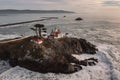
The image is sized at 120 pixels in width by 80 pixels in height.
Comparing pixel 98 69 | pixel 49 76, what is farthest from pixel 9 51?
pixel 98 69

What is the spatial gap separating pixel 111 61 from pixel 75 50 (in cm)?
641

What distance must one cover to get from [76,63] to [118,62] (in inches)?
292

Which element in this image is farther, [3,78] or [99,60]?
[99,60]

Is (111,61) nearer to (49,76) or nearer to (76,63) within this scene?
(76,63)

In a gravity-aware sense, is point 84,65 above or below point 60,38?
below

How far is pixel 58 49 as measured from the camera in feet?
104

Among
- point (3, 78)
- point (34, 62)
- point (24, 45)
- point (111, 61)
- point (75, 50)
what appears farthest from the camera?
point (75, 50)

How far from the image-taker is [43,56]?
28031mm

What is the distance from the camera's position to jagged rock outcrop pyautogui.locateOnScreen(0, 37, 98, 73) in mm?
27547

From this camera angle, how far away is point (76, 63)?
31016 millimetres

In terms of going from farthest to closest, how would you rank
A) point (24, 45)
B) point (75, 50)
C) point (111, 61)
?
point (75, 50), point (111, 61), point (24, 45)

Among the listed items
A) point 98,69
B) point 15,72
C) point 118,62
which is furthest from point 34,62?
point 118,62

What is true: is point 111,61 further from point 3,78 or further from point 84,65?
point 3,78

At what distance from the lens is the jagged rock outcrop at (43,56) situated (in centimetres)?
2755
